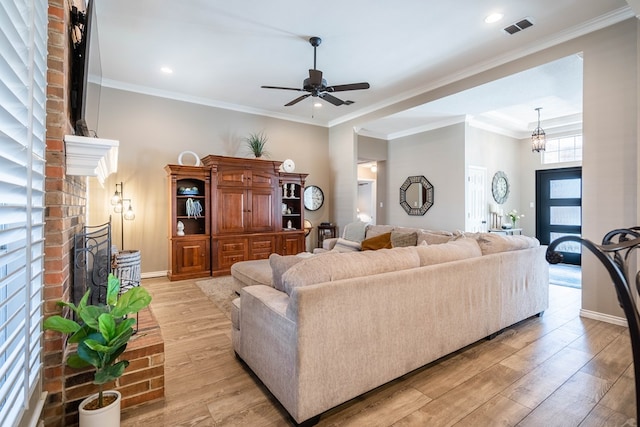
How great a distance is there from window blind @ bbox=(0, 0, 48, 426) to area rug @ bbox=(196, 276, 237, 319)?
225 cm

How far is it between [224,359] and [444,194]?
536 cm

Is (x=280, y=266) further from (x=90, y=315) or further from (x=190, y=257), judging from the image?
(x=190, y=257)

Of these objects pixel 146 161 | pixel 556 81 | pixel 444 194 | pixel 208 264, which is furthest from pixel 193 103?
pixel 556 81

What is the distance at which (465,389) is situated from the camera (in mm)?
1997

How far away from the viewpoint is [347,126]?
6590mm

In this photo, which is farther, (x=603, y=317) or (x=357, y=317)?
(x=603, y=317)

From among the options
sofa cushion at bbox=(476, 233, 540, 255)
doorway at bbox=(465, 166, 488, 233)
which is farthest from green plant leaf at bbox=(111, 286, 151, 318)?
doorway at bbox=(465, 166, 488, 233)

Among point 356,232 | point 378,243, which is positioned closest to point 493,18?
point 378,243

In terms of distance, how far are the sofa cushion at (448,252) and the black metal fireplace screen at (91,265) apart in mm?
2306

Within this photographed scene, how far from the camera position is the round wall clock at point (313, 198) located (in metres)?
6.79

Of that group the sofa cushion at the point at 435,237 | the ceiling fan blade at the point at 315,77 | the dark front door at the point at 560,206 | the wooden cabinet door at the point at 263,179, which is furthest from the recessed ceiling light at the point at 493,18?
the dark front door at the point at 560,206

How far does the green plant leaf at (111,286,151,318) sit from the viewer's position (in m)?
1.49

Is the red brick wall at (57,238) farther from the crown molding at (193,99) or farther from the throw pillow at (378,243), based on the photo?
the crown molding at (193,99)

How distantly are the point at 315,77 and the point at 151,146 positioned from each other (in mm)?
3179
